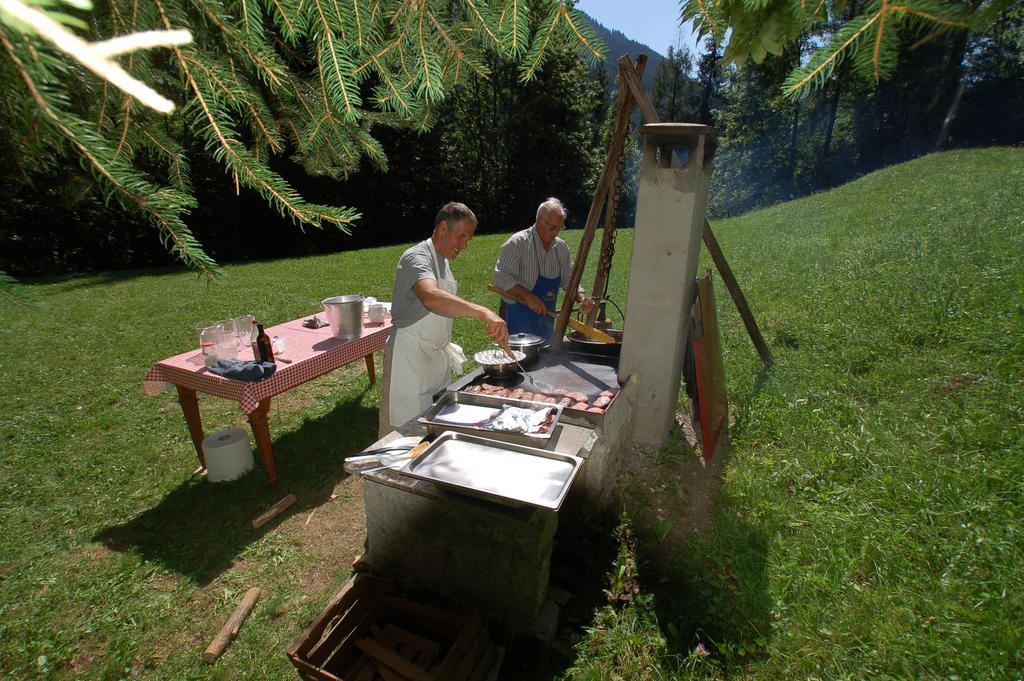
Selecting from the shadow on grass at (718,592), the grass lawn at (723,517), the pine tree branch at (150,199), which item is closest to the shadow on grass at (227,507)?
the grass lawn at (723,517)

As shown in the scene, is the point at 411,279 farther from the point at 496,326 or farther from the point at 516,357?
the point at 516,357

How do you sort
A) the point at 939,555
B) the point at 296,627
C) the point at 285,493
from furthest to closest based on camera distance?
the point at 285,493, the point at 296,627, the point at 939,555

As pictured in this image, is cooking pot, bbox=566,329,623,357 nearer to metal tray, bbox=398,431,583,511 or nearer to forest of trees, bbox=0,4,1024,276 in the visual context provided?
metal tray, bbox=398,431,583,511

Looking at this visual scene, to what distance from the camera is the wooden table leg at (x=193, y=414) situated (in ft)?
14.7

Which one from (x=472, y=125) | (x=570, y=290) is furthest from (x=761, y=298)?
(x=472, y=125)

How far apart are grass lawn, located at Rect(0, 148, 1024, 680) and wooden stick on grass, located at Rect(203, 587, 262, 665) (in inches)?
2.2

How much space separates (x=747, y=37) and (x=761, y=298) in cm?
827

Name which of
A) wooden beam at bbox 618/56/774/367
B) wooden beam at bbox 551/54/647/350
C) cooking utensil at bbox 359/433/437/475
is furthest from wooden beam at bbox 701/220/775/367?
cooking utensil at bbox 359/433/437/475

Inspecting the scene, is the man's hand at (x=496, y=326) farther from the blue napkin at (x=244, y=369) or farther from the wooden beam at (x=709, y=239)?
the wooden beam at (x=709, y=239)

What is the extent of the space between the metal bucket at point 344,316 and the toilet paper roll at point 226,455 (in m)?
1.38

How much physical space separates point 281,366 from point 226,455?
1.09 m

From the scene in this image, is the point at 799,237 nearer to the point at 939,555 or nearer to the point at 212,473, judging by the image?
the point at 939,555

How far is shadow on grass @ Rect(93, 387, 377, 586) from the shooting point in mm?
3771

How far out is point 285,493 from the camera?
4.50m
